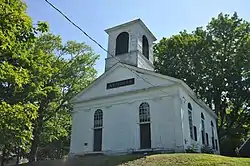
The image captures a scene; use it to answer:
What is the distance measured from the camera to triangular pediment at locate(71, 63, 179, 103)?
20.1 meters

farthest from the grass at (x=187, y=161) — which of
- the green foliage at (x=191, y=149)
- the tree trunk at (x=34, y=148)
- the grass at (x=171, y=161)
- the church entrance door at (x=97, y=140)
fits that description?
the tree trunk at (x=34, y=148)

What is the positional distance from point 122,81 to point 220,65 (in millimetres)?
14228

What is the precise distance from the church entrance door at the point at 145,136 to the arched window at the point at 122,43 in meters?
7.54

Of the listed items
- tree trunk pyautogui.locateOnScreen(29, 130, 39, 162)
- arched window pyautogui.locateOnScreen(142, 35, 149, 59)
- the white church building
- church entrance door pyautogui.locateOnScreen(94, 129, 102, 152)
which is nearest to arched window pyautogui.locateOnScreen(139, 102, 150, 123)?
the white church building

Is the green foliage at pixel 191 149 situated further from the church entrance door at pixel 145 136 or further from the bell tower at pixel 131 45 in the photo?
the bell tower at pixel 131 45

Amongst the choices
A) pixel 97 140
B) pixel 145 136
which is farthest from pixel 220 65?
pixel 97 140

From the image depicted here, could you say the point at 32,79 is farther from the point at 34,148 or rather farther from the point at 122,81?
the point at 34,148

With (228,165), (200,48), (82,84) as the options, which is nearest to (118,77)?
(82,84)

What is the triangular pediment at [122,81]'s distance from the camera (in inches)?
792

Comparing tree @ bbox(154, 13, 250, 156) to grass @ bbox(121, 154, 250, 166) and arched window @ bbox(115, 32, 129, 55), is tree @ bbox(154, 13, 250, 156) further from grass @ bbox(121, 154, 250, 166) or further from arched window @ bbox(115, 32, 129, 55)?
grass @ bbox(121, 154, 250, 166)

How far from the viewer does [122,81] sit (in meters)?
21.5

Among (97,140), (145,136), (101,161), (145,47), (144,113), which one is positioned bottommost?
(101,161)

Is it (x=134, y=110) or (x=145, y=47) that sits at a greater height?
(x=145, y=47)

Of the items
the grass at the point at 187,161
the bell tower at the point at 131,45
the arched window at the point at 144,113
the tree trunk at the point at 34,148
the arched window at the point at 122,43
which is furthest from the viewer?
the tree trunk at the point at 34,148
